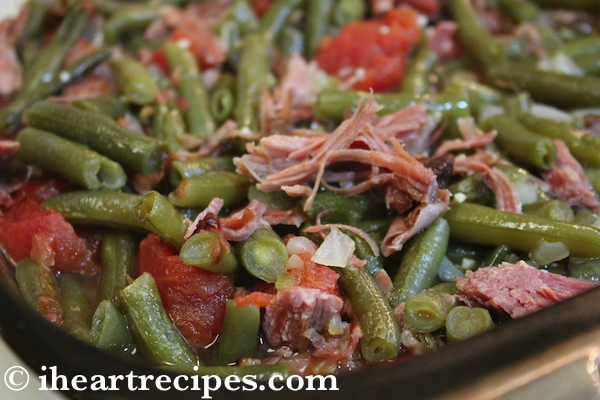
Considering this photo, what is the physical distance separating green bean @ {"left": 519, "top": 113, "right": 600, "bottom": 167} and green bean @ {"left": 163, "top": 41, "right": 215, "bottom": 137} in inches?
73.4

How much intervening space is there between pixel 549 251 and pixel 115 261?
198 centimetres

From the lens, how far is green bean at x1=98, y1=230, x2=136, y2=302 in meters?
2.78

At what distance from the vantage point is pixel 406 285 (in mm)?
2631

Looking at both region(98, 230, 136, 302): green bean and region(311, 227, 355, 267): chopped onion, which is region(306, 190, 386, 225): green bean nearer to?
region(311, 227, 355, 267): chopped onion

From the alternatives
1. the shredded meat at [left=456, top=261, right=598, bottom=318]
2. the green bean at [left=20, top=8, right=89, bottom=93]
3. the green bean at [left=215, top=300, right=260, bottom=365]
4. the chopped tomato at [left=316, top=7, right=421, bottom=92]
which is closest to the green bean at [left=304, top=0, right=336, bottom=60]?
the chopped tomato at [left=316, top=7, right=421, bottom=92]

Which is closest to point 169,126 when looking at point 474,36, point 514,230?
point 514,230

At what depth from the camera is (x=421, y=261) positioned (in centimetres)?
269

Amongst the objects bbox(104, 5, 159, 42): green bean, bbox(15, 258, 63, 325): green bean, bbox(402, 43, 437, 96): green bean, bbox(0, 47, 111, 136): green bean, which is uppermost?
bbox(104, 5, 159, 42): green bean

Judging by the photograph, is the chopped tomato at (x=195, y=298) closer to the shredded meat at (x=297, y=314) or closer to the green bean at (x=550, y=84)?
the shredded meat at (x=297, y=314)

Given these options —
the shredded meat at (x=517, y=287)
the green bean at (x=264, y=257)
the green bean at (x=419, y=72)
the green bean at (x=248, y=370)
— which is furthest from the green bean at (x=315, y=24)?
the green bean at (x=248, y=370)

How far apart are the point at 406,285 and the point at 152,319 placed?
108 cm

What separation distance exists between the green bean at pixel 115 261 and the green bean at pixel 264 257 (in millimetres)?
570

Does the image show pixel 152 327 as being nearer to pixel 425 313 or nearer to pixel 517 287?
pixel 425 313

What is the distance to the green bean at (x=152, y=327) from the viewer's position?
2459 mm
